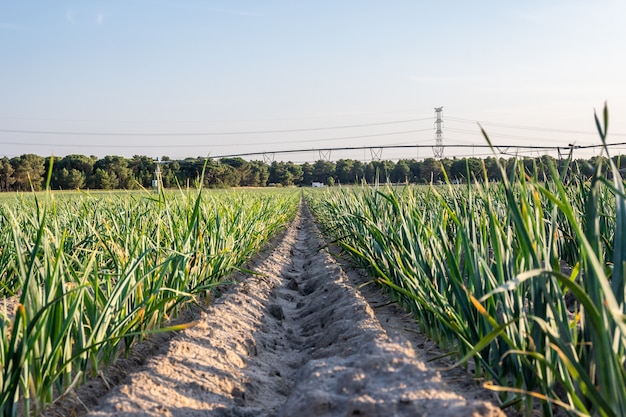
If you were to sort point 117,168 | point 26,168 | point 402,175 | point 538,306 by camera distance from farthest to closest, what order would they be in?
1. point 117,168
2. point 26,168
3. point 402,175
4. point 538,306

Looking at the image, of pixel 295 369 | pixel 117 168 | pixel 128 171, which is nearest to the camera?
pixel 295 369

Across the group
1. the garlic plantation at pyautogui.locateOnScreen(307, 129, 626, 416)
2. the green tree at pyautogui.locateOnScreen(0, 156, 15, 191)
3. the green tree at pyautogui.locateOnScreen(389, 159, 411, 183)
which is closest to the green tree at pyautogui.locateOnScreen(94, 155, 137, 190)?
the green tree at pyautogui.locateOnScreen(0, 156, 15, 191)

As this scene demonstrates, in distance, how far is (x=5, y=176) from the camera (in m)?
45.6

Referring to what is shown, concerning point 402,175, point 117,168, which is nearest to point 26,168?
point 117,168

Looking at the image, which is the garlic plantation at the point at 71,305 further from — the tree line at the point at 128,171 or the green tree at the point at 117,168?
the green tree at the point at 117,168

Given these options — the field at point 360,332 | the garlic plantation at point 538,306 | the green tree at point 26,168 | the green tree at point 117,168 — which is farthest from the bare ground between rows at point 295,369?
the green tree at point 26,168

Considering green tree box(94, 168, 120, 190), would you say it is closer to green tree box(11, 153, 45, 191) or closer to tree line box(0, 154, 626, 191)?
tree line box(0, 154, 626, 191)

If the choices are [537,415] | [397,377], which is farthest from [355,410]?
[537,415]

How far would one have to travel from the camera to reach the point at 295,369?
336cm

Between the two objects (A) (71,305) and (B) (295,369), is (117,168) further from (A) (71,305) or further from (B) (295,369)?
(A) (71,305)

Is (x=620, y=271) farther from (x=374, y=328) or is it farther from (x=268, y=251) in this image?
(x=268, y=251)

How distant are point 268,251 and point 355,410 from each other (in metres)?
6.20

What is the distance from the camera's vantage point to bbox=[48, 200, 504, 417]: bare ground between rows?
200 centimetres

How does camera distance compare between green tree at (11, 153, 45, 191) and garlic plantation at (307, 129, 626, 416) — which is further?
green tree at (11, 153, 45, 191)
